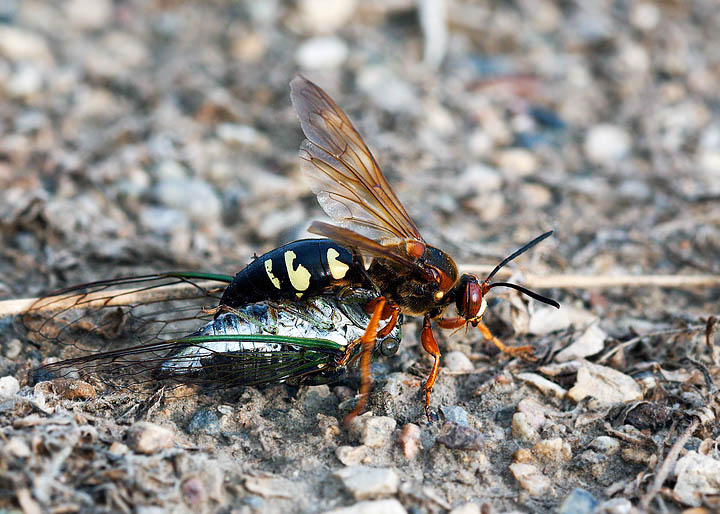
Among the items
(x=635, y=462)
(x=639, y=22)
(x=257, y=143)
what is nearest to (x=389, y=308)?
(x=635, y=462)

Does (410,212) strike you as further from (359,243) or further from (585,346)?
(359,243)

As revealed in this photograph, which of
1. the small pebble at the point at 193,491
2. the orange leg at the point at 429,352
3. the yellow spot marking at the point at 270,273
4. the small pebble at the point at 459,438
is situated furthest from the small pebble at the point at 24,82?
the small pebble at the point at 459,438

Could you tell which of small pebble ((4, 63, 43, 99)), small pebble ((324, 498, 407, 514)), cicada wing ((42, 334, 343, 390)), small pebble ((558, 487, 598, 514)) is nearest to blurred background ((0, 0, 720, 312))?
small pebble ((4, 63, 43, 99))

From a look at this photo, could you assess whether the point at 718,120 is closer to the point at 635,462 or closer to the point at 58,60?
the point at 635,462


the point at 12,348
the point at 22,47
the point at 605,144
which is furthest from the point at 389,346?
the point at 22,47

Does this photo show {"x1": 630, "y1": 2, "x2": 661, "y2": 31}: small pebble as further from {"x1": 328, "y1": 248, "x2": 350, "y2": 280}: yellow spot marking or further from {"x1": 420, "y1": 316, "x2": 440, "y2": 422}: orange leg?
{"x1": 328, "y1": 248, "x2": 350, "y2": 280}: yellow spot marking
